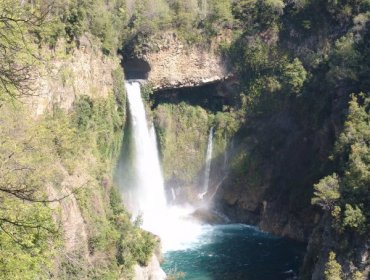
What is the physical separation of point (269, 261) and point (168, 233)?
6974 millimetres

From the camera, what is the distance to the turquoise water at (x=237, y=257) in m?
22.5

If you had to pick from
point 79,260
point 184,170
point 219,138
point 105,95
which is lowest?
point 79,260

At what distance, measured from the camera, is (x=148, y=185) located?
104ft

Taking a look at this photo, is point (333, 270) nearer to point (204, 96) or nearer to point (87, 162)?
point (87, 162)

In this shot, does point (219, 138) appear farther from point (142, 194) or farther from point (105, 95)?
point (105, 95)

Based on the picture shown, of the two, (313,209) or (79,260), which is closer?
(79,260)

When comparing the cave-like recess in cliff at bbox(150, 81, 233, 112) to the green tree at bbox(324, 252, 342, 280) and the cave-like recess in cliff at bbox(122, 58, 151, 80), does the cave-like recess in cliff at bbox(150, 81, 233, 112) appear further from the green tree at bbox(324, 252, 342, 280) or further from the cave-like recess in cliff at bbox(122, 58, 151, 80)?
the green tree at bbox(324, 252, 342, 280)

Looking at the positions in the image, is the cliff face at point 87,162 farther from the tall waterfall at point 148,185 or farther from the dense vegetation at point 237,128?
the tall waterfall at point 148,185

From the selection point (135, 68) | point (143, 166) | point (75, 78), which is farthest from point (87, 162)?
point (135, 68)

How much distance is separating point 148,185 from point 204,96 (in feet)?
26.4

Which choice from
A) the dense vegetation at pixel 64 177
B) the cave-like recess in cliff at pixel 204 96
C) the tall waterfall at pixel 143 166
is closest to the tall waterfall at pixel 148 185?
the tall waterfall at pixel 143 166

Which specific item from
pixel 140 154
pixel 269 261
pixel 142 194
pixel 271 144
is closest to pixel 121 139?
pixel 140 154

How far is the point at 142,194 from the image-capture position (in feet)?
102

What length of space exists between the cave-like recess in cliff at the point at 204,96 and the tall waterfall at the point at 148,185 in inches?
128
